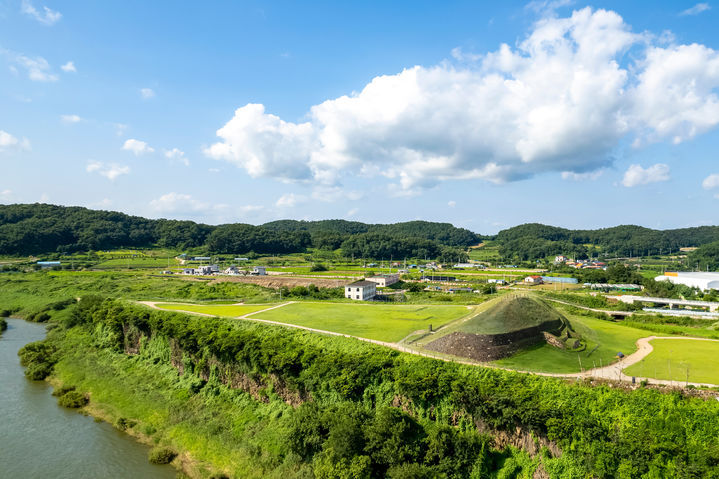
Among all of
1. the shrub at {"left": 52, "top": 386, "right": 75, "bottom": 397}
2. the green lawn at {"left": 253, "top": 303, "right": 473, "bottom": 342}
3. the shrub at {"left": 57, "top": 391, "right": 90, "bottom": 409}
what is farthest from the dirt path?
the shrub at {"left": 52, "top": 386, "right": 75, "bottom": 397}

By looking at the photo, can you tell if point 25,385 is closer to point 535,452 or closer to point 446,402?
point 446,402

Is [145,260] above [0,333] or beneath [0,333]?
above

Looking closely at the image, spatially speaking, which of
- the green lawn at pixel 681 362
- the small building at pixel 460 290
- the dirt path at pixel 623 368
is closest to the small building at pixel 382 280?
the small building at pixel 460 290

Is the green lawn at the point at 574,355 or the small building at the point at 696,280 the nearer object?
the green lawn at the point at 574,355

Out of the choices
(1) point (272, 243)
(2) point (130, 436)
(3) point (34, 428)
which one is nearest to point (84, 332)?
(3) point (34, 428)

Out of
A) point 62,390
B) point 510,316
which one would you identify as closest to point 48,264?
point 62,390

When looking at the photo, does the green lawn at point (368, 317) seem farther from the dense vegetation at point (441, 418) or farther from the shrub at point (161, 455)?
the shrub at point (161, 455)
